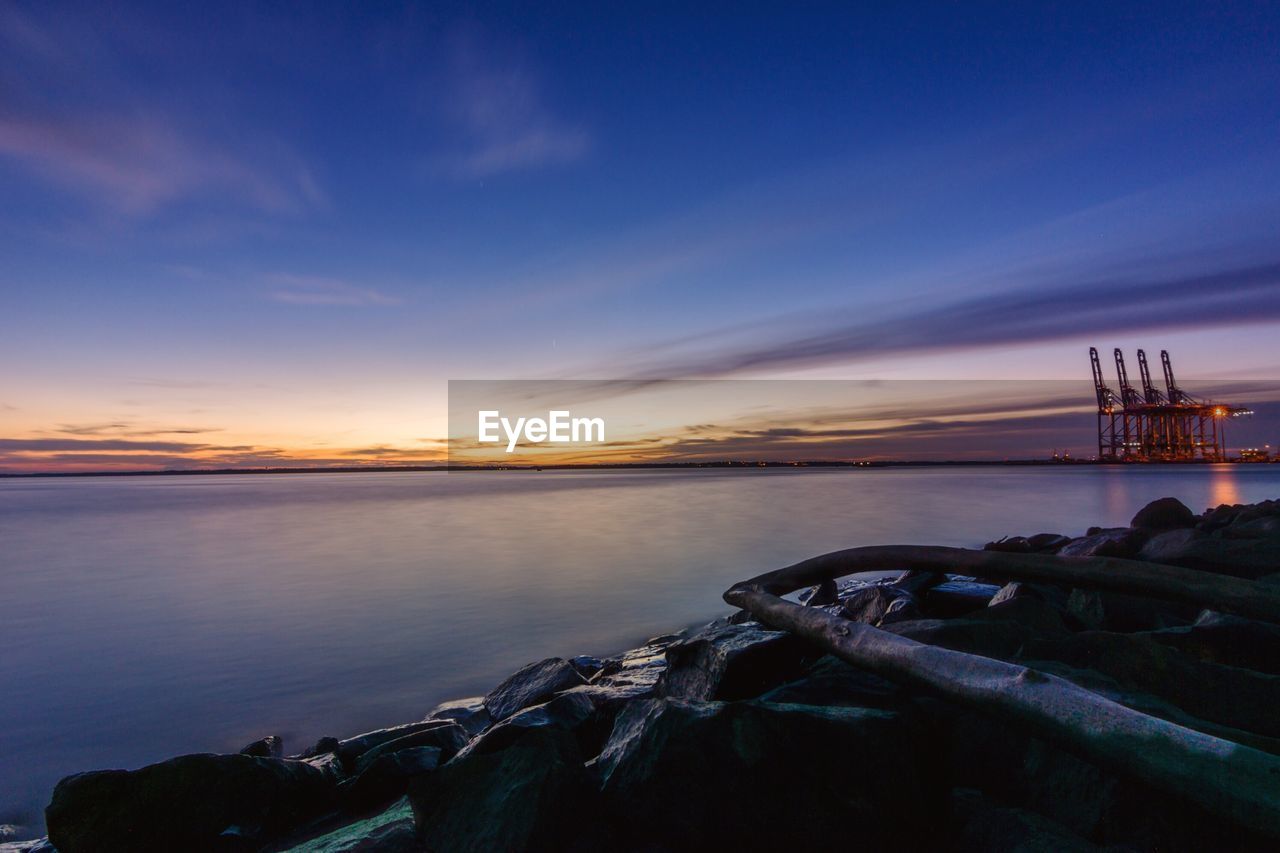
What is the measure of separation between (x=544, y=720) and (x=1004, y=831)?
195cm

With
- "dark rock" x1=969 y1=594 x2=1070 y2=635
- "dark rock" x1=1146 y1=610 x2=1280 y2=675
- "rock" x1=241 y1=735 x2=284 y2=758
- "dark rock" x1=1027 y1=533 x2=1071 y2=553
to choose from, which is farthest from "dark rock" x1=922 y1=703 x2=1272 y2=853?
"dark rock" x1=1027 y1=533 x2=1071 y2=553

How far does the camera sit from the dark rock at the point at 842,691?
2.46m

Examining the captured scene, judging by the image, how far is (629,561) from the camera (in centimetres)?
1202

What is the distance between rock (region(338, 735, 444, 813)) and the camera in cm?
291

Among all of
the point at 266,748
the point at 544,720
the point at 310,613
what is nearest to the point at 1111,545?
the point at 544,720

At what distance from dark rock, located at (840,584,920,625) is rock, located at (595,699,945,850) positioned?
8.46 feet

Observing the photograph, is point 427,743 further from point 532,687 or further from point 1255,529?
point 1255,529

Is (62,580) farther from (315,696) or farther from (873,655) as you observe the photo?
(873,655)

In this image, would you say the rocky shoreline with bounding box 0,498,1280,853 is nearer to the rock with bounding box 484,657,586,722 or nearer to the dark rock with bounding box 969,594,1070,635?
the dark rock with bounding box 969,594,1070,635

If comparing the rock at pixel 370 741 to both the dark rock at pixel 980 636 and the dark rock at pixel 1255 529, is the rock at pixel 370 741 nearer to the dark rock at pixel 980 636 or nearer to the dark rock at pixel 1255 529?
the dark rock at pixel 980 636

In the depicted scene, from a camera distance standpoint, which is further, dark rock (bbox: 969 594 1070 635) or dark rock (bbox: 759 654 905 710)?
dark rock (bbox: 969 594 1070 635)

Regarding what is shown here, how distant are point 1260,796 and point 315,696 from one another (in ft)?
18.5

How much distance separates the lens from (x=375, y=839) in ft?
6.73

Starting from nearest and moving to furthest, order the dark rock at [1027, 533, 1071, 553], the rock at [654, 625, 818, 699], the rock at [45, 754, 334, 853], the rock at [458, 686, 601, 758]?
the rock at [45, 754, 334, 853]
the rock at [458, 686, 601, 758]
the rock at [654, 625, 818, 699]
the dark rock at [1027, 533, 1071, 553]
